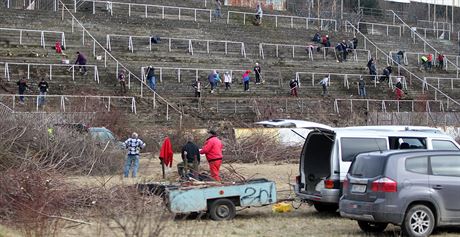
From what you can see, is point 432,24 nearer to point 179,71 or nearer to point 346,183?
point 179,71

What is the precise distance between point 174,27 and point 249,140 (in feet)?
64.6

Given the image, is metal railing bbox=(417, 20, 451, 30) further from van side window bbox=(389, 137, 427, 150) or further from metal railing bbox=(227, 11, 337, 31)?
van side window bbox=(389, 137, 427, 150)

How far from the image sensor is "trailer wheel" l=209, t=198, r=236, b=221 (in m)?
16.1

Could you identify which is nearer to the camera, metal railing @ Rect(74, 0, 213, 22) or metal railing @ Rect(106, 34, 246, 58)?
metal railing @ Rect(106, 34, 246, 58)

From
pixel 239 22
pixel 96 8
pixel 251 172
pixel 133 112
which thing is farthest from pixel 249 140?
pixel 239 22

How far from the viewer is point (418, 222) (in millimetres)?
13484

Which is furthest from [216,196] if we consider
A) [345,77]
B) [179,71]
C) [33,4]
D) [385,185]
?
[33,4]

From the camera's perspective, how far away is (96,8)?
49.1m

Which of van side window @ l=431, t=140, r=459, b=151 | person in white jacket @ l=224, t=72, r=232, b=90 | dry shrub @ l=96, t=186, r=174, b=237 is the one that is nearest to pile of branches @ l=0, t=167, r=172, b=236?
dry shrub @ l=96, t=186, r=174, b=237

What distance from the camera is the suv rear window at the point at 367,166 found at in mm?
13711

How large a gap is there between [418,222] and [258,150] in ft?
58.2

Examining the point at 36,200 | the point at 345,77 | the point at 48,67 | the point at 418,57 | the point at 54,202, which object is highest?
the point at 418,57

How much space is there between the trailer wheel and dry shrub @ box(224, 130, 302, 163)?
→ 13.9 meters

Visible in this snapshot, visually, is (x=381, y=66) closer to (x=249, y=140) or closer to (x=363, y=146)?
(x=249, y=140)
